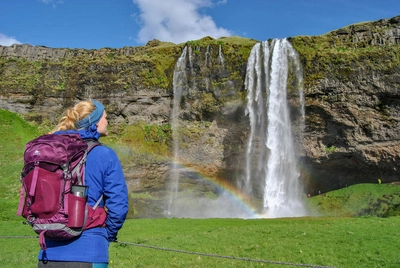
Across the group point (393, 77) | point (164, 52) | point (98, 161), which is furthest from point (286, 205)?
point (98, 161)

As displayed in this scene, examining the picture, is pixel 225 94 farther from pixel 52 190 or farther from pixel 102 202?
pixel 52 190

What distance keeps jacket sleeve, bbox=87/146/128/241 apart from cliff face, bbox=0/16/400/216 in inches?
1386

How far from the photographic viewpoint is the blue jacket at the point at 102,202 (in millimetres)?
3916

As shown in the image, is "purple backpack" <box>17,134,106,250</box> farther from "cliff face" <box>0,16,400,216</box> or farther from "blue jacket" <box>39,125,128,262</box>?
"cliff face" <box>0,16,400,216</box>

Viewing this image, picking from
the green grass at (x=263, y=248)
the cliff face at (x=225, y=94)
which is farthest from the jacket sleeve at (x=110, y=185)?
the cliff face at (x=225, y=94)

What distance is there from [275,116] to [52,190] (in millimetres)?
35794

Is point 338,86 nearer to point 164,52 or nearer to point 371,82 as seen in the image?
point 371,82

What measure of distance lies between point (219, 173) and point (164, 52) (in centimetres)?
1626

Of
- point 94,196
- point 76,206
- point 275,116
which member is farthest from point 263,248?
point 275,116

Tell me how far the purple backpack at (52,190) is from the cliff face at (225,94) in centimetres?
3563

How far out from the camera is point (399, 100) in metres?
35.0

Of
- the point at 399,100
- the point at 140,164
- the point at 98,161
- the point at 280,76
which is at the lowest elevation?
the point at 98,161

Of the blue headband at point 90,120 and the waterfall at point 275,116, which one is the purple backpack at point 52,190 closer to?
the blue headband at point 90,120

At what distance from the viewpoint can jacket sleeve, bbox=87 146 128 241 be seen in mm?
4074
